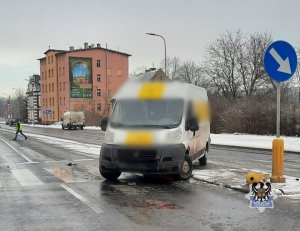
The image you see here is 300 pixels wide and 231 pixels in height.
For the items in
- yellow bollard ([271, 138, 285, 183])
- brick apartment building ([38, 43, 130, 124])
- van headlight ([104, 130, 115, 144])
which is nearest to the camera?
yellow bollard ([271, 138, 285, 183])

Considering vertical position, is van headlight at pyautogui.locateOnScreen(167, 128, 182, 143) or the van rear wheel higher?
van headlight at pyautogui.locateOnScreen(167, 128, 182, 143)

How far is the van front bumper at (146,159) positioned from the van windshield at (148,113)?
0.67 meters

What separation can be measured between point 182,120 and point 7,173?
5361 mm

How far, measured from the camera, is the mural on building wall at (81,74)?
87.1 m

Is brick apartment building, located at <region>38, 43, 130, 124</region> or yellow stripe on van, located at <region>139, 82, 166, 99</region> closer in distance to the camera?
yellow stripe on van, located at <region>139, 82, 166, 99</region>

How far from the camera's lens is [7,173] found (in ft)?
40.8

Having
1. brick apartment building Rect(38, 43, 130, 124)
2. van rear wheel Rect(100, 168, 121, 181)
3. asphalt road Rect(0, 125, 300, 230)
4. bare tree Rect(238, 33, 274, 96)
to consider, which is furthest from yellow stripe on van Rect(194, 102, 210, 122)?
brick apartment building Rect(38, 43, 130, 124)

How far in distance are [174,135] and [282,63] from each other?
2.80m

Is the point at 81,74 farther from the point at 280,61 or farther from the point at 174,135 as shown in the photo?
the point at 280,61

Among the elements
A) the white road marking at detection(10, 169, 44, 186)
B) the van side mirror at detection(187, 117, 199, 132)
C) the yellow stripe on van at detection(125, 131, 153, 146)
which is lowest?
the white road marking at detection(10, 169, 44, 186)

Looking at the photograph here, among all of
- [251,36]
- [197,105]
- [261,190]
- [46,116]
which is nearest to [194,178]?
[197,105]

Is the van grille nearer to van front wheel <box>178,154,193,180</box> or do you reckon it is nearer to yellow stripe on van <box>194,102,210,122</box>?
van front wheel <box>178,154,193,180</box>

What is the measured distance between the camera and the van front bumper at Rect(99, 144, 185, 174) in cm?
955

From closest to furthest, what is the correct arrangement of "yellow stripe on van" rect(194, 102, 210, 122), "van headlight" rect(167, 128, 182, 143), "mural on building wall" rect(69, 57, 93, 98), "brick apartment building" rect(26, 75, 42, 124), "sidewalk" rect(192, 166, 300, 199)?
"sidewalk" rect(192, 166, 300, 199), "van headlight" rect(167, 128, 182, 143), "yellow stripe on van" rect(194, 102, 210, 122), "mural on building wall" rect(69, 57, 93, 98), "brick apartment building" rect(26, 75, 42, 124)
